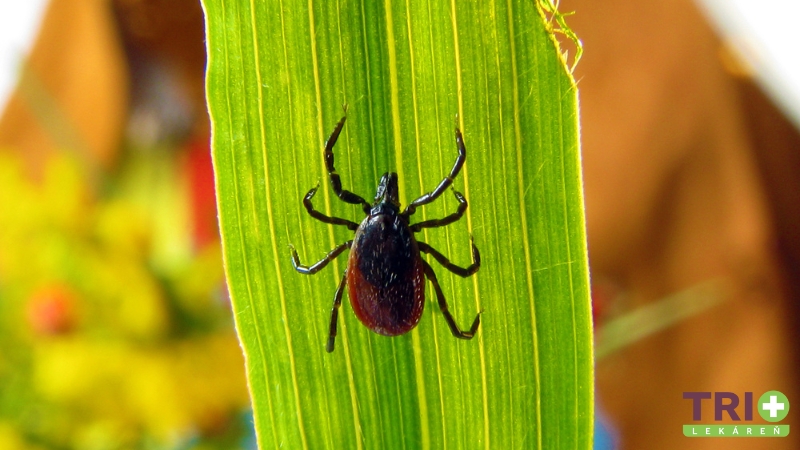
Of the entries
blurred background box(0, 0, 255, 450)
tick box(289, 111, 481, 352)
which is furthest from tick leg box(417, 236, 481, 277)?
blurred background box(0, 0, 255, 450)

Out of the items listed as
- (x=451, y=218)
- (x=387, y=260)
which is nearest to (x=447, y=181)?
(x=451, y=218)

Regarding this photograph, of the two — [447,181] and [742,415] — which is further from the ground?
[447,181]

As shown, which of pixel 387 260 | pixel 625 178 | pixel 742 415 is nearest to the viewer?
pixel 387 260

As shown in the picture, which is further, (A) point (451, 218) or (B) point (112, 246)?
(B) point (112, 246)

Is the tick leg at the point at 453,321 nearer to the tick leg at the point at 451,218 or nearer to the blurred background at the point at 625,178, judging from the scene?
the tick leg at the point at 451,218

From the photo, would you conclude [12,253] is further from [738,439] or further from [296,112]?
[738,439]

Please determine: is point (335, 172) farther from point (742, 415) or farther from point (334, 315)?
point (742, 415)

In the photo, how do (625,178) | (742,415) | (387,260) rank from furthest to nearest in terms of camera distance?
(625,178) → (742,415) → (387,260)
